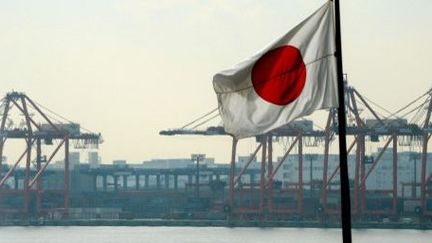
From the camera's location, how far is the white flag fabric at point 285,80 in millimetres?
8781

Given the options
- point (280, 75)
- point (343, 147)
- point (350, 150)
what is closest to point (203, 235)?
point (350, 150)

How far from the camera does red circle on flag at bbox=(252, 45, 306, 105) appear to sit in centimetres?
888

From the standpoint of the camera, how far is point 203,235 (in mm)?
126812

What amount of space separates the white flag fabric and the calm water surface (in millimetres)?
94078

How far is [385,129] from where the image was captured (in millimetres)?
136750

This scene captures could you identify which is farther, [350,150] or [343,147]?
[350,150]

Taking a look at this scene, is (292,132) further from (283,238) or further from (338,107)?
(338,107)

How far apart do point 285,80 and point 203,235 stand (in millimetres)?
118280

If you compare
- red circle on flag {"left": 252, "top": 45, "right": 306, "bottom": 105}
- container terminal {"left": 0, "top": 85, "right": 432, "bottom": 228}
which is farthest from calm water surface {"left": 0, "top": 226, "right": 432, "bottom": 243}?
red circle on flag {"left": 252, "top": 45, "right": 306, "bottom": 105}

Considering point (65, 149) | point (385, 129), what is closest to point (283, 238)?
point (385, 129)

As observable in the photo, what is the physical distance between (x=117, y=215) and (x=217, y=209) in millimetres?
12410

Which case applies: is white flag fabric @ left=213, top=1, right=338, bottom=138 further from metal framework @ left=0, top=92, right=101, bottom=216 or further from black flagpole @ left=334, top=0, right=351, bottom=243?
metal framework @ left=0, top=92, right=101, bottom=216

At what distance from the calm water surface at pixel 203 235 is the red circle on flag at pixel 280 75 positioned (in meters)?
94.2

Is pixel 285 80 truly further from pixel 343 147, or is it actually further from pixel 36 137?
pixel 36 137
